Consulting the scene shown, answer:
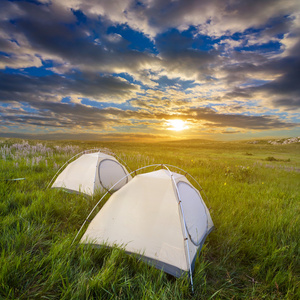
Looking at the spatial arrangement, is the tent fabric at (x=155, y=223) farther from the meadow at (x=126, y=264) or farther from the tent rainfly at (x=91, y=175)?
the tent rainfly at (x=91, y=175)

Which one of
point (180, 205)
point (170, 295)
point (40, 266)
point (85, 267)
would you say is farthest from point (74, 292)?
point (180, 205)

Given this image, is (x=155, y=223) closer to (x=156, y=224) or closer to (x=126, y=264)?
(x=156, y=224)

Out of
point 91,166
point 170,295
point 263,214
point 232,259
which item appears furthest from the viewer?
point 91,166

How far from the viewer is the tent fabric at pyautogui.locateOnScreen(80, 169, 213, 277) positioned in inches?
121

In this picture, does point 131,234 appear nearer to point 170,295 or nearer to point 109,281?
point 109,281

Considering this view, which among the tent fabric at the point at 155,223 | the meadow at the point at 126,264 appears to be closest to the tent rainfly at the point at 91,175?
the meadow at the point at 126,264

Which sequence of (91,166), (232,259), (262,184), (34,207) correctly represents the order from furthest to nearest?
1. (262,184)
2. (91,166)
3. (34,207)
4. (232,259)

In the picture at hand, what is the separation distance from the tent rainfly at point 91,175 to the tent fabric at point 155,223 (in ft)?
8.43

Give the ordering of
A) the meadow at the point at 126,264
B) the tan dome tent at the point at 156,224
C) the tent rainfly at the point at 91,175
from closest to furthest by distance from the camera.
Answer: the meadow at the point at 126,264
the tan dome tent at the point at 156,224
the tent rainfly at the point at 91,175

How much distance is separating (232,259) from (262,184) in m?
7.39

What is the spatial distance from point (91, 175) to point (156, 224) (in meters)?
3.97

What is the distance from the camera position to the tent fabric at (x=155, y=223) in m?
3.06

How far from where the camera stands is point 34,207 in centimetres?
458

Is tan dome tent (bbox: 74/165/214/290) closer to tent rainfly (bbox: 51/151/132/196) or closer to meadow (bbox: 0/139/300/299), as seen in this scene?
meadow (bbox: 0/139/300/299)
